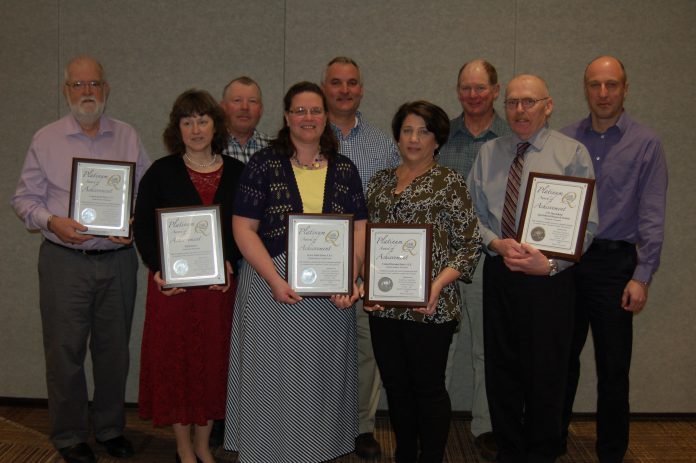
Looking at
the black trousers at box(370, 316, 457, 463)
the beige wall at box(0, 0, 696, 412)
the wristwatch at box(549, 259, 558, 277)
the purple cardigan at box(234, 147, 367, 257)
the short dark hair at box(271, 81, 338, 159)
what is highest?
the beige wall at box(0, 0, 696, 412)

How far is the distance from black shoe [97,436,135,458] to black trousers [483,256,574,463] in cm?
202

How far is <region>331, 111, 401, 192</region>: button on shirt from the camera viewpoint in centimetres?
353

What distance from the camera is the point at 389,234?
2.74 m

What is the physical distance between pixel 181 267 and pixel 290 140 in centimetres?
76

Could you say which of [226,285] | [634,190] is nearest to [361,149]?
[226,285]

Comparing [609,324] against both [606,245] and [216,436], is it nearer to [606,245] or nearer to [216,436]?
[606,245]

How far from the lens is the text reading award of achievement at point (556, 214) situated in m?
2.84

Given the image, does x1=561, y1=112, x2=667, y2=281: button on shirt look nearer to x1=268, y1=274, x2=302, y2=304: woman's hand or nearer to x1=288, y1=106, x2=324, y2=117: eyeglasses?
x1=288, y1=106, x2=324, y2=117: eyeglasses

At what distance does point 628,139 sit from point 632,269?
670 millimetres

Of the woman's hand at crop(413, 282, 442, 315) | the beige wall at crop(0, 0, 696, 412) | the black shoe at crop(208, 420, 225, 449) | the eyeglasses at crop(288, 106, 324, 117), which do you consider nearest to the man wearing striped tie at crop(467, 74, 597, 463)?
the woman's hand at crop(413, 282, 442, 315)

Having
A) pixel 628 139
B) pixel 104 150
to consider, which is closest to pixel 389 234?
pixel 628 139

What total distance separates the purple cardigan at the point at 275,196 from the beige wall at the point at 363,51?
1.44 meters

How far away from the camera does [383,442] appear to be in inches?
151

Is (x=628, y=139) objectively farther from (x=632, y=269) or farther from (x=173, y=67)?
(x=173, y=67)
